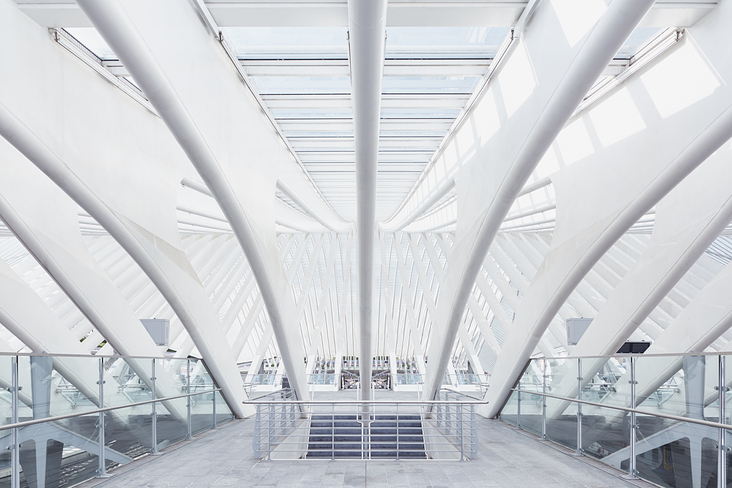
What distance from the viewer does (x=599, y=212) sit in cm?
1068

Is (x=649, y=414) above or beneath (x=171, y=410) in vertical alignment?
above

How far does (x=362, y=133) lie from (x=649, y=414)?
541 centimetres

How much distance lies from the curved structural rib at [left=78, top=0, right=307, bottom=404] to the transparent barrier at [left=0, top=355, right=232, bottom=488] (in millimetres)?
2869

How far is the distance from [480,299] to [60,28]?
123 feet

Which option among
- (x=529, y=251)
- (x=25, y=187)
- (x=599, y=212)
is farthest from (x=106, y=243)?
(x=599, y=212)

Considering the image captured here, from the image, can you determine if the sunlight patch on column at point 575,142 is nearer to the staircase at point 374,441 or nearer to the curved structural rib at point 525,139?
the curved structural rib at point 525,139

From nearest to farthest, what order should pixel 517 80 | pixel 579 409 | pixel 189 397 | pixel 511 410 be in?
1. pixel 517 80
2. pixel 579 409
3. pixel 189 397
4. pixel 511 410

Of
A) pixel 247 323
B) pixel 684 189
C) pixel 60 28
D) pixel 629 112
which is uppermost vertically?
pixel 60 28

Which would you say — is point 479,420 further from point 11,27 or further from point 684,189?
point 11,27

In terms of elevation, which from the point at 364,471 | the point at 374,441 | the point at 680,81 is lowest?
the point at 374,441

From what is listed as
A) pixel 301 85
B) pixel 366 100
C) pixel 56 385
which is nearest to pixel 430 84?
pixel 301 85

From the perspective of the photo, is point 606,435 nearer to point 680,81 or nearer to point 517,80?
point 680,81

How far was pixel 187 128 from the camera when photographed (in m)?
7.92

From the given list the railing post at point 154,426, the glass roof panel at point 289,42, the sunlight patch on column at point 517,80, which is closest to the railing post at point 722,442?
the sunlight patch on column at point 517,80
